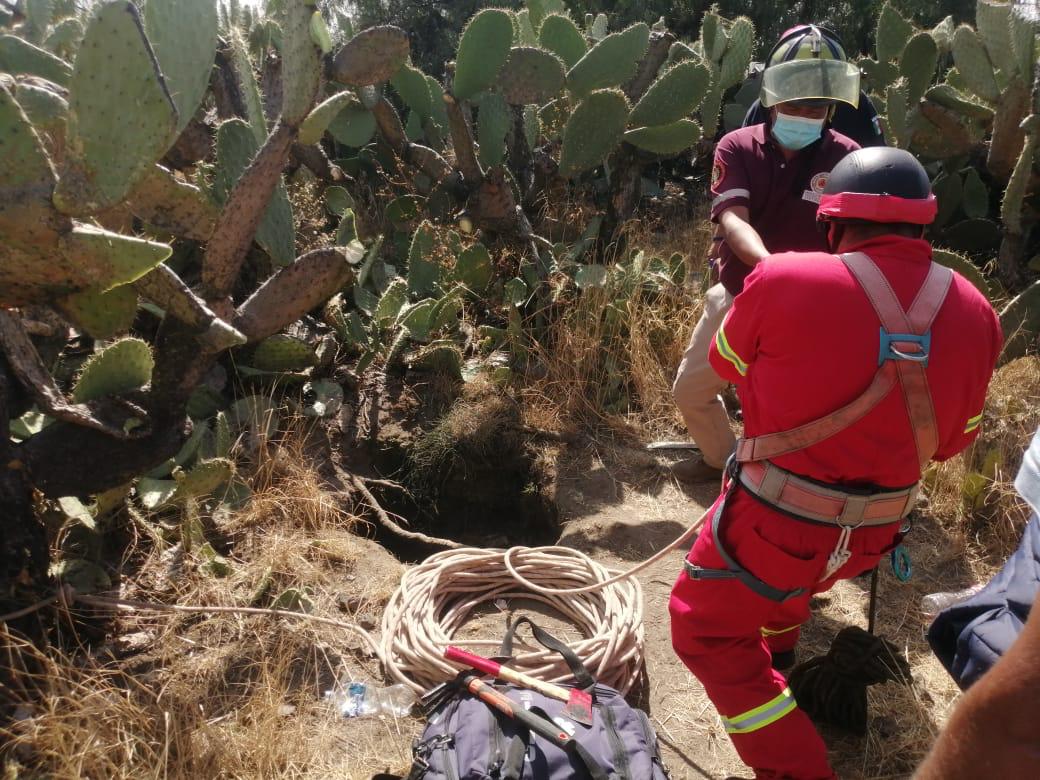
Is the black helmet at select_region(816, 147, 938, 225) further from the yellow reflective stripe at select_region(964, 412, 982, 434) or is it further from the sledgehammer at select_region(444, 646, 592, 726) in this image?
the sledgehammer at select_region(444, 646, 592, 726)

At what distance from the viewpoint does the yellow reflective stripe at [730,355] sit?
1.89 meters

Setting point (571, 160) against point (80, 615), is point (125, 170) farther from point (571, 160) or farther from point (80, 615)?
point (571, 160)

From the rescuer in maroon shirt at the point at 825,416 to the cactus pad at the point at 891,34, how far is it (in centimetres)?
423

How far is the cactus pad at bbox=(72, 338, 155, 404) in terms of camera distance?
95.1 inches

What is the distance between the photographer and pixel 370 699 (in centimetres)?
236

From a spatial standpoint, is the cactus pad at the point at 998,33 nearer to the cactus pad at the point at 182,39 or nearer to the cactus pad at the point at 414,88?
the cactus pad at the point at 414,88

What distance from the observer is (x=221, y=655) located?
94.6 inches

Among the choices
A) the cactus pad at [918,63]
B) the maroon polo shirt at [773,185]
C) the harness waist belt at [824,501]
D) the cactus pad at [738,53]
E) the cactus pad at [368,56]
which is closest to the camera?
the harness waist belt at [824,501]

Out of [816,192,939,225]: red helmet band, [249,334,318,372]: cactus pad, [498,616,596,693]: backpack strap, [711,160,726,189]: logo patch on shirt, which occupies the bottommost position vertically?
[498,616,596,693]: backpack strap

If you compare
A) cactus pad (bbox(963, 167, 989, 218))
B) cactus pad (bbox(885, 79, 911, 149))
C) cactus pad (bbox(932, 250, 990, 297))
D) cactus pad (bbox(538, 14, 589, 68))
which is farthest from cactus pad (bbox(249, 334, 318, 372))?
cactus pad (bbox(963, 167, 989, 218))

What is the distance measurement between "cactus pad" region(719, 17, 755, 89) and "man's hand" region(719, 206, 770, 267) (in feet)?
10.2

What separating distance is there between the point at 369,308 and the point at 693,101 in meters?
2.25

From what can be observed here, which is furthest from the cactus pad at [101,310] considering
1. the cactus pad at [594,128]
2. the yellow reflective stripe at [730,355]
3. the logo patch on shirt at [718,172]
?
the cactus pad at [594,128]

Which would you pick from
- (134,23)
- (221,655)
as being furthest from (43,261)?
(221,655)
